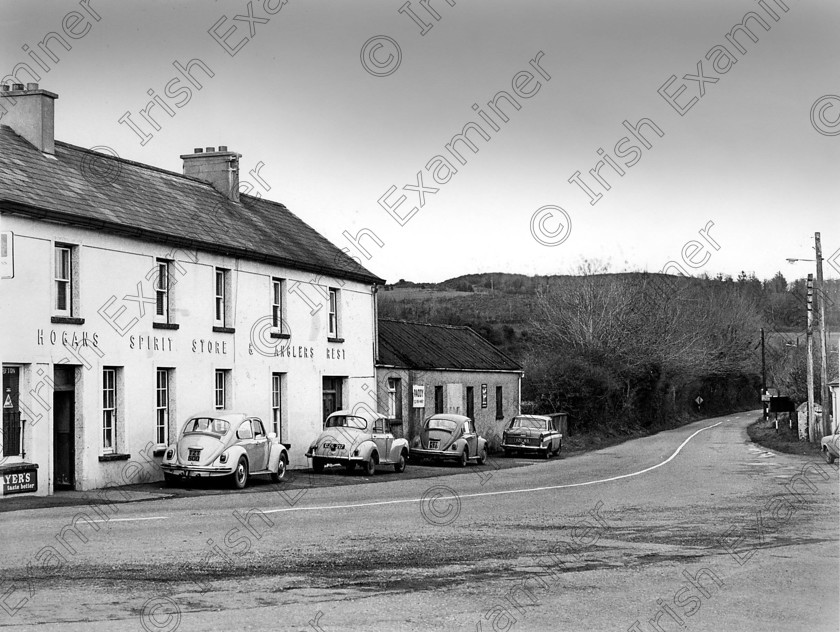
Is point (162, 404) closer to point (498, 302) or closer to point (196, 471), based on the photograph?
point (196, 471)

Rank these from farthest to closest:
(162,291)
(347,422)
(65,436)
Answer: (347,422), (162,291), (65,436)

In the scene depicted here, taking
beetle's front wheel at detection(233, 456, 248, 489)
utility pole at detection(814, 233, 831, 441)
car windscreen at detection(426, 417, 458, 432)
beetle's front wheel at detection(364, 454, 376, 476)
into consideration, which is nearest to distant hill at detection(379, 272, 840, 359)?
utility pole at detection(814, 233, 831, 441)

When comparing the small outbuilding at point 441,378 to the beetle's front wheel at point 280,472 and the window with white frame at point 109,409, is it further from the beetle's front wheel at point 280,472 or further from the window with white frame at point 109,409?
the window with white frame at point 109,409

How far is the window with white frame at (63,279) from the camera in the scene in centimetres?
2364

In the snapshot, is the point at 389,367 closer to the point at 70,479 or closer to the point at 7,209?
the point at 70,479

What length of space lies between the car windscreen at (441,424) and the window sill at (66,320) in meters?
15.2

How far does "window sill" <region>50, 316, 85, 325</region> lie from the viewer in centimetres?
2312

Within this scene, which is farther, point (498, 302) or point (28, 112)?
point (498, 302)

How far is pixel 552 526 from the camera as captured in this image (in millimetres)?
16906

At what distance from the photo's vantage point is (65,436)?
24078 mm

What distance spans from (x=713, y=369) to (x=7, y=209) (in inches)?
2896

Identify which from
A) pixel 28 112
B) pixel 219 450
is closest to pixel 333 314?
pixel 219 450

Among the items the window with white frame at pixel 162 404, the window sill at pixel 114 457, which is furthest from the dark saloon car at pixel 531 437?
the window sill at pixel 114 457

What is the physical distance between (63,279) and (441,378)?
2216cm
